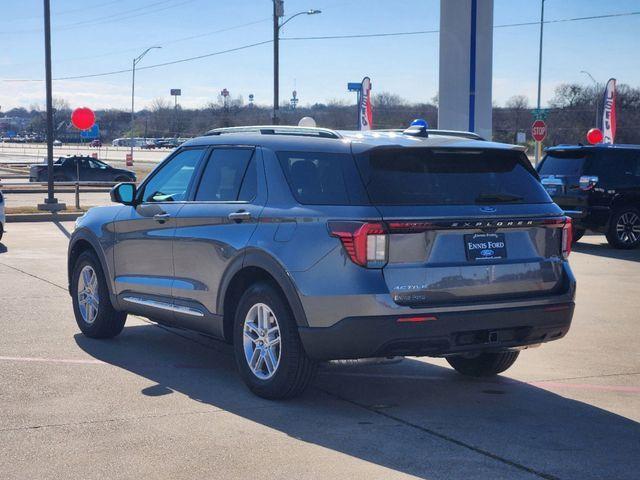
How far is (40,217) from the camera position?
23.7 metres

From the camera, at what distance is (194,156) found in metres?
7.66

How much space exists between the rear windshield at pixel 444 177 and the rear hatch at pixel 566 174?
11.3 m

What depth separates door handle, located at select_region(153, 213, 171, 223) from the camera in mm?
7664

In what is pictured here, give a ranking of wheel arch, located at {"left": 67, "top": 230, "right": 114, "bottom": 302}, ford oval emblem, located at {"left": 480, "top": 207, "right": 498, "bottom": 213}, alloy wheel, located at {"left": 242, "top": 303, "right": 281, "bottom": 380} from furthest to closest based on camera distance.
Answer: wheel arch, located at {"left": 67, "top": 230, "right": 114, "bottom": 302} → alloy wheel, located at {"left": 242, "top": 303, "right": 281, "bottom": 380} → ford oval emblem, located at {"left": 480, "top": 207, "right": 498, "bottom": 213}

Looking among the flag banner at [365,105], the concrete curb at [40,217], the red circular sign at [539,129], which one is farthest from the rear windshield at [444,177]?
the flag banner at [365,105]

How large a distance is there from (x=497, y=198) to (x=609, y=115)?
34.8 m

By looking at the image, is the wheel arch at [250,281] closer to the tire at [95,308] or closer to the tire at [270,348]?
the tire at [270,348]

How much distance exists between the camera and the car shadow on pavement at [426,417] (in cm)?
523

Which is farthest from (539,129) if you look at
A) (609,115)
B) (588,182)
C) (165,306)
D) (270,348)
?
(270,348)

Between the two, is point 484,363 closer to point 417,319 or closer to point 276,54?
point 417,319

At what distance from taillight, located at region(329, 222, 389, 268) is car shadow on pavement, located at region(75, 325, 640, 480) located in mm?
1003

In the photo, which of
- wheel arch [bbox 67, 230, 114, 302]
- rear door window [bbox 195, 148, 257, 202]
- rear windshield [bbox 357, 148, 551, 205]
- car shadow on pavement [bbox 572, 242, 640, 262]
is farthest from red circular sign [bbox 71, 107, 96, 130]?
rear windshield [bbox 357, 148, 551, 205]

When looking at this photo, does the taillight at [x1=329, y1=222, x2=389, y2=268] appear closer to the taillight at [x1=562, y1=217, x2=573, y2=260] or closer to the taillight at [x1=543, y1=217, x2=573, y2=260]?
the taillight at [x1=543, y1=217, x2=573, y2=260]

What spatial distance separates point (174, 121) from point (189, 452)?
487ft
